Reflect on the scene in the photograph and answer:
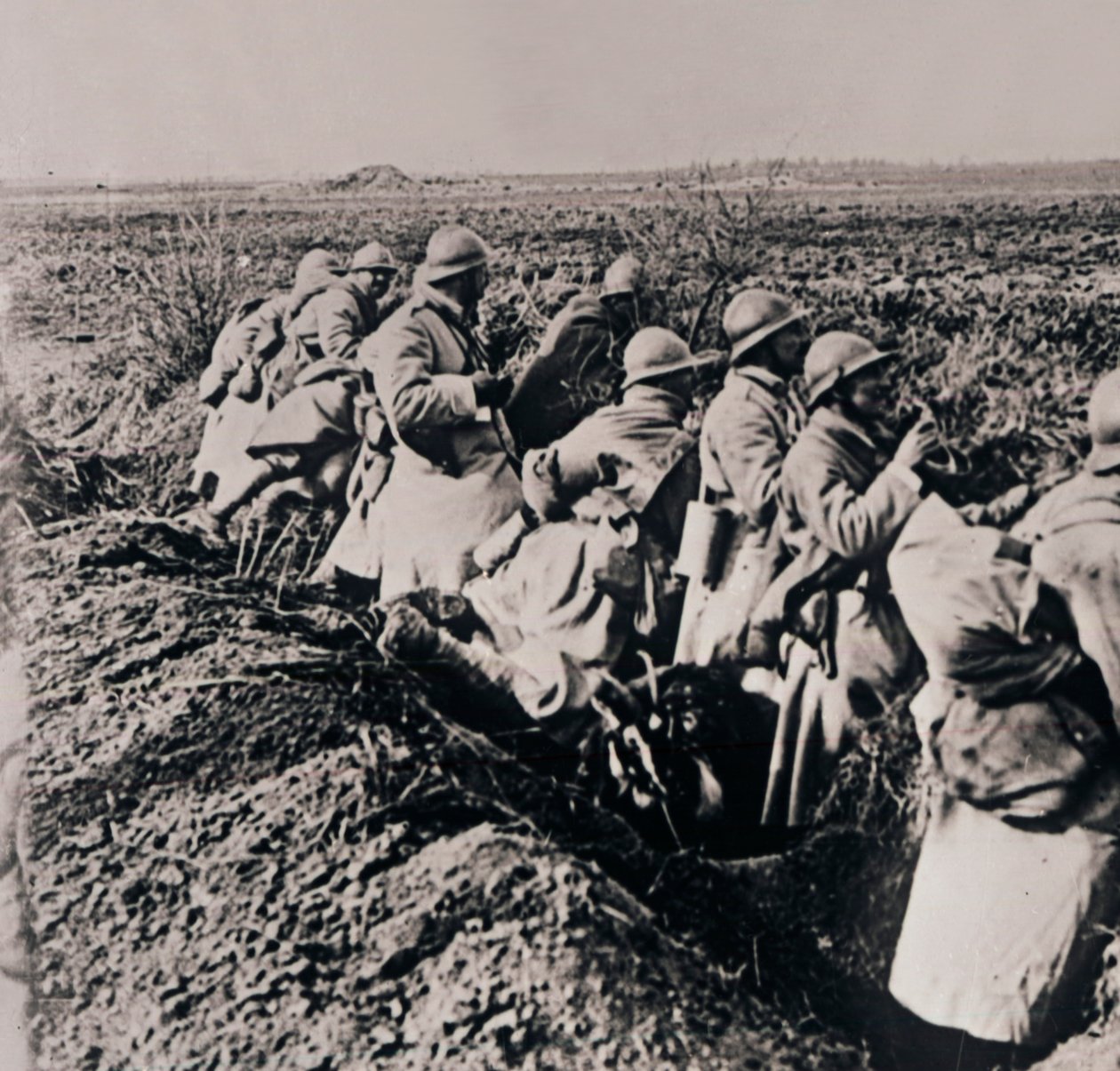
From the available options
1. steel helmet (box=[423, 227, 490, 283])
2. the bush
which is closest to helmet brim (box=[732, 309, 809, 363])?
steel helmet (box=[423, 227, 490, 283])

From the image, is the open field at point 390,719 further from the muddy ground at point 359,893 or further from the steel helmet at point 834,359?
the steel helmet at point 834,359

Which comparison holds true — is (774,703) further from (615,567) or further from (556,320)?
(556,320)

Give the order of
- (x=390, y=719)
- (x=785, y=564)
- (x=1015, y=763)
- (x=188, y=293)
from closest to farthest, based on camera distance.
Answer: (x=1015, y=763) → (x=785, y=564) → (x=390, y=719) → (x=188, y=293)

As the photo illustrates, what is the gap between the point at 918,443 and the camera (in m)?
4.20

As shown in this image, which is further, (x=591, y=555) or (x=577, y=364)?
(x=577, y=364)

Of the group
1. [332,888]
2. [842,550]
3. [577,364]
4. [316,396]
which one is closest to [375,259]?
[316,396]

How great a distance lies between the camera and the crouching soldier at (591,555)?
4.32 m

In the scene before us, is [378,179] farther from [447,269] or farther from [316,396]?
[316,396]

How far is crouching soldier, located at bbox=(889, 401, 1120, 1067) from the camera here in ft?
13.4

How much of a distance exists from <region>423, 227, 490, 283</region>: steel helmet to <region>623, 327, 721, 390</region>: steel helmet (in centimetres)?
75

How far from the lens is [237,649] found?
4609mm

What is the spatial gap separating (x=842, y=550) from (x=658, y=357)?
0.96 m

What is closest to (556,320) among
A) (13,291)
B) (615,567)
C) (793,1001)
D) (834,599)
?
(615,567)

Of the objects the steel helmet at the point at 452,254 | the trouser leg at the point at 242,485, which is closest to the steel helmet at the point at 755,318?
the steel helmet at the point at 452,254
